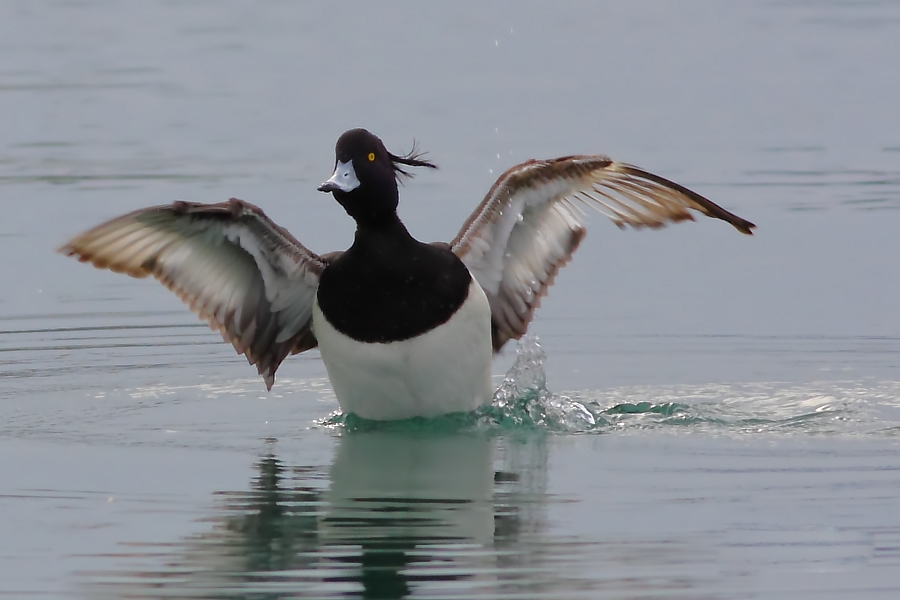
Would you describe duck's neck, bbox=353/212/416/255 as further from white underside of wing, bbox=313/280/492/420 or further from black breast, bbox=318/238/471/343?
white underside of wing, bbox=313/280/492/420

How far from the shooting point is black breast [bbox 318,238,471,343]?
28.5 ft

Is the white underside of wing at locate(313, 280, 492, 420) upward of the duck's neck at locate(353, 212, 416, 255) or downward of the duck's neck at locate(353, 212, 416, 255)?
downward

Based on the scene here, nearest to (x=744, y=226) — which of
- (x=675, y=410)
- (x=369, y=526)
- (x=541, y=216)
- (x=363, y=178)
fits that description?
(x=675, y=410)

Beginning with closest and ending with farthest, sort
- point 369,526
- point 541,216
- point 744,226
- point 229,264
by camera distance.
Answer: point 369,526, point 744,226, point 229,264, point 541,216

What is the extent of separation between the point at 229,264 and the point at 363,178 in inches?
33.8

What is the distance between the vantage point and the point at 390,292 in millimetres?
8703

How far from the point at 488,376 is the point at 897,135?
303 inches

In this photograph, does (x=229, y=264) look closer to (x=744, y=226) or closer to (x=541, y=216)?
(x=541, y=216)

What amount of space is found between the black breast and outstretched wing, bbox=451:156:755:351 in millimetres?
574

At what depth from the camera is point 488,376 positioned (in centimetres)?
915

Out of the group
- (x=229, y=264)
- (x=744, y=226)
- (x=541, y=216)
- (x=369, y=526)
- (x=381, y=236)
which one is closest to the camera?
(x=369, y=526)

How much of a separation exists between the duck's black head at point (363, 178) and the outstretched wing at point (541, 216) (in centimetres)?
56

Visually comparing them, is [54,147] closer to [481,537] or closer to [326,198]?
[326,198]

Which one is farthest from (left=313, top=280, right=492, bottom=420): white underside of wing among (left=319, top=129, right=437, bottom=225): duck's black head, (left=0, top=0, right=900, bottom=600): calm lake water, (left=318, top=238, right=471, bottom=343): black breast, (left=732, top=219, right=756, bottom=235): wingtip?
(left=732, top=219, right=756, bottom=235): wingtip
